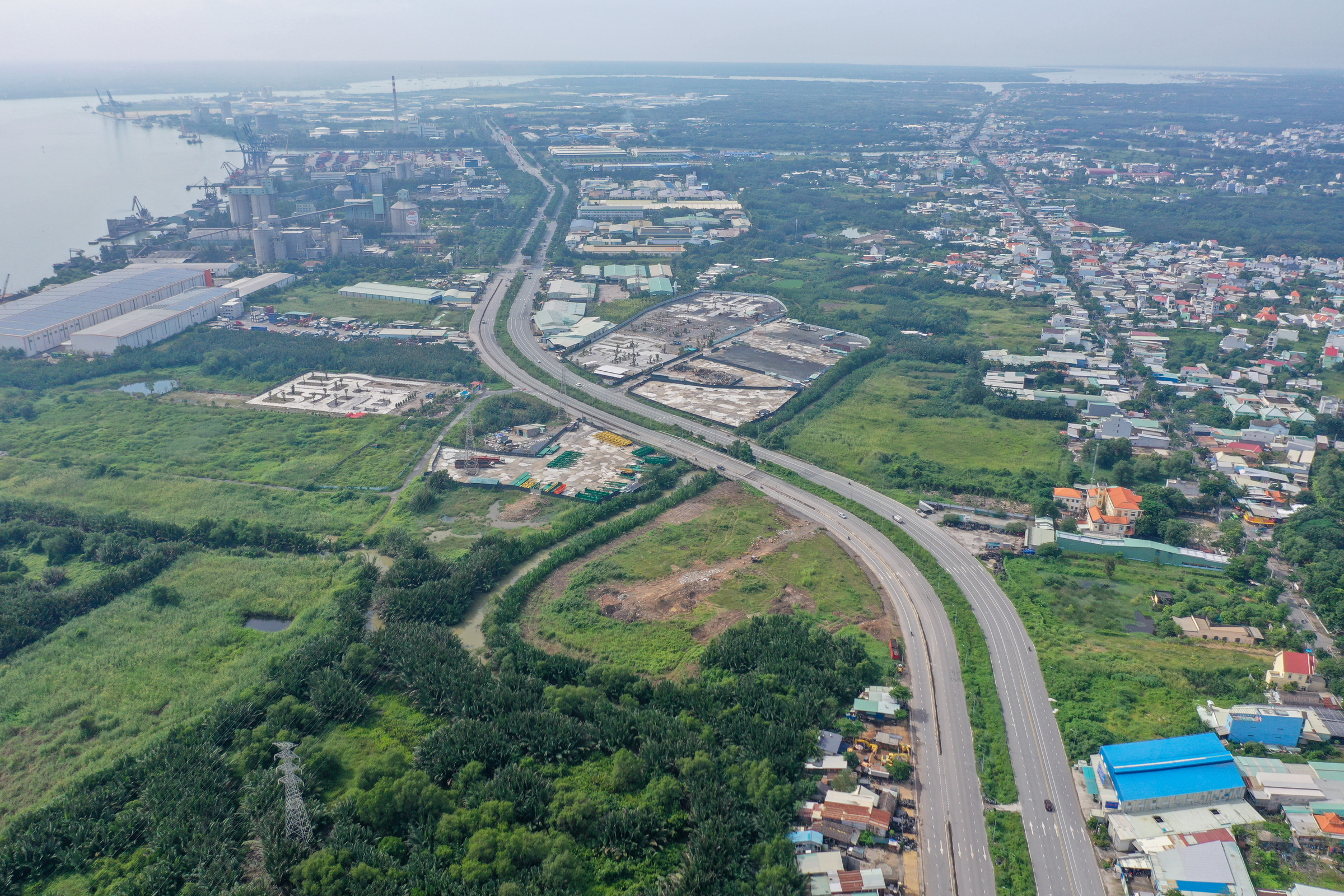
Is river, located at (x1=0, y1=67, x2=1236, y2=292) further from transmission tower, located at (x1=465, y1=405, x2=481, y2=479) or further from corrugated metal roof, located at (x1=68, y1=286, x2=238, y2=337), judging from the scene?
transmission tower, located at (x1=465, y1=405, x2=481, y2=479)

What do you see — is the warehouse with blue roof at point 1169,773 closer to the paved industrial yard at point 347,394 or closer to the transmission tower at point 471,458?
the transmission tower at point 471,458

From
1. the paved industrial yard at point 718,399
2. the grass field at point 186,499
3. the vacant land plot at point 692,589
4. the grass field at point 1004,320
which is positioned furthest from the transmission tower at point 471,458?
the grass field at point 1004,320

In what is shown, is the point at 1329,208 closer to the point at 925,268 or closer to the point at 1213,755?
the point at 925,268

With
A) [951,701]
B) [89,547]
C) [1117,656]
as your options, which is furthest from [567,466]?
[1117,656]

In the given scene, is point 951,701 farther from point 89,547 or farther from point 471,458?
point 89,547

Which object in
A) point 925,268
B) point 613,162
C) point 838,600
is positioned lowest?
point 838,600

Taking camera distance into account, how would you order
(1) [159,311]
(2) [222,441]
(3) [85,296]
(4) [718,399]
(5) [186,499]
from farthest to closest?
(3) [85,296]
(1) [159,311]
(4) [718,399]
(2) [222,441]
(5) [186,499]

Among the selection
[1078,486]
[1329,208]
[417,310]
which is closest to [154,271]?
[417,310]
